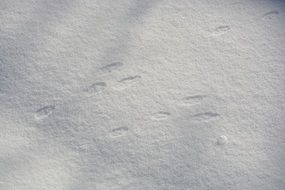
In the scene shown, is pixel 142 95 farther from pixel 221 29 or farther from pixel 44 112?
pixel 221 29

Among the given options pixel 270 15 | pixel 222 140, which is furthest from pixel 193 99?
pixel 270 15

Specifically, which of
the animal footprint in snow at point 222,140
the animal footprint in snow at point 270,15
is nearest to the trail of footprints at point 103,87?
the animal footprint in snow at point 222,140

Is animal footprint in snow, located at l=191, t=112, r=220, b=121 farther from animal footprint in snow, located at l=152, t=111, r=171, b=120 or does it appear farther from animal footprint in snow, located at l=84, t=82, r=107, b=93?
animal footprint in snow, located at l=84, t=82, r=107, b=93

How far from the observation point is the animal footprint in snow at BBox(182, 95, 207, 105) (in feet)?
7.00

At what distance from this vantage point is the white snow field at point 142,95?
193cm

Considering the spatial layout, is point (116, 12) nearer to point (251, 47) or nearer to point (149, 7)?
point (149, 7)

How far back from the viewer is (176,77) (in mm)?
2209

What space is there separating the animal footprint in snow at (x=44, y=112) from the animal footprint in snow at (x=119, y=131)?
1.04 feet

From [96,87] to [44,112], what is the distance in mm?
285

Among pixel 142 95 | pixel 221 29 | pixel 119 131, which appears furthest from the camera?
pixel 221 29

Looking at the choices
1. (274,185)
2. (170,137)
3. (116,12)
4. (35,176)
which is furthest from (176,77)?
(35,176)

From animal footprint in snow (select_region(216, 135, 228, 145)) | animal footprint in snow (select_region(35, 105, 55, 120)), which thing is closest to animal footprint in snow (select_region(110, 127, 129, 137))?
animal footprint in snow (select_region(35, 105, 55, 120))

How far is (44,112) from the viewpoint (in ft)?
6.76

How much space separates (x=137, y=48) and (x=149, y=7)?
0.96ft
